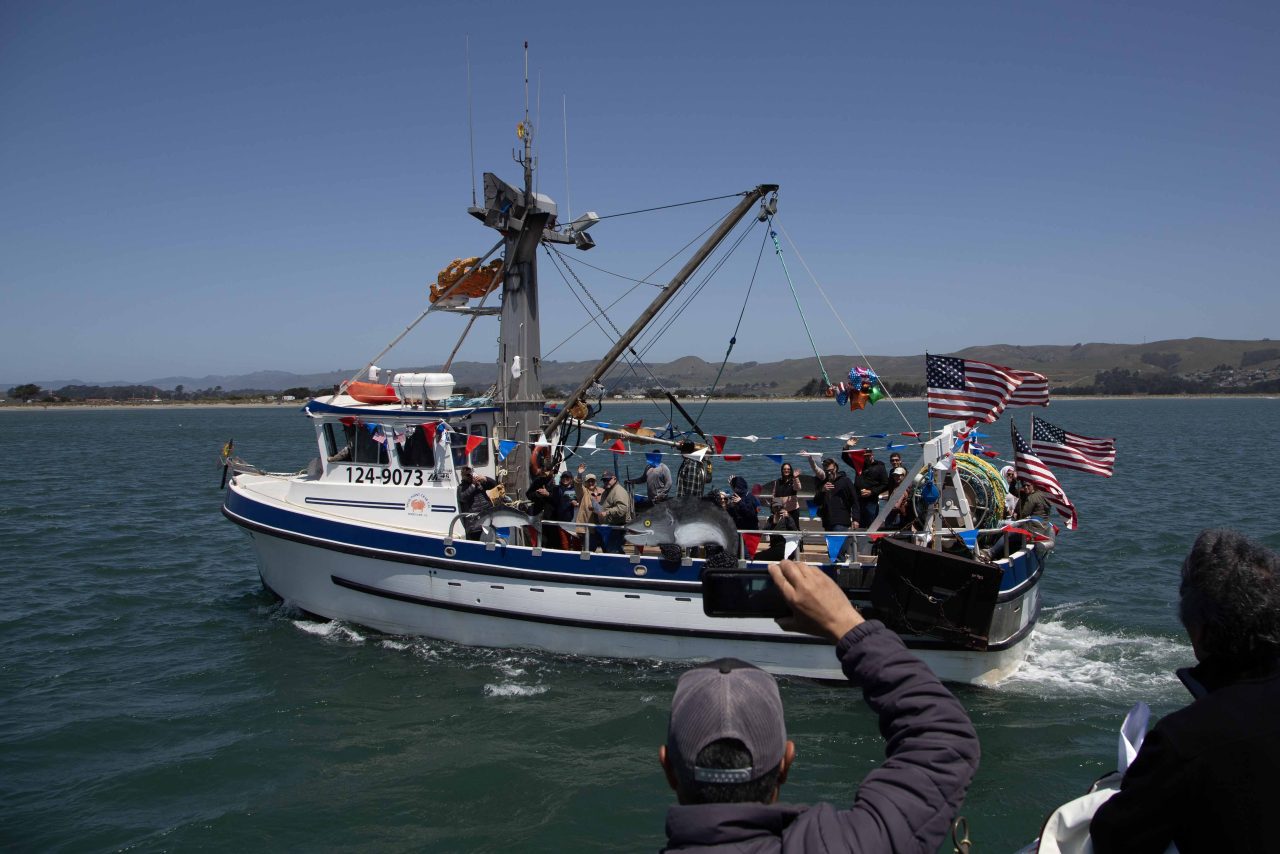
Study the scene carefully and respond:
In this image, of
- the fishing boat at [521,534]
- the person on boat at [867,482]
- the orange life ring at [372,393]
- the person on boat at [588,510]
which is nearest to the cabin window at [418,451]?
the fishing boat at [521,534]

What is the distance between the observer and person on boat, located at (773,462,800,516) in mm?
11008

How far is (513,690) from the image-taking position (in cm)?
994

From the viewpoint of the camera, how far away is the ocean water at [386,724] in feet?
23.4

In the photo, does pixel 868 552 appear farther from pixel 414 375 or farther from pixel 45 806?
pixel 45 806

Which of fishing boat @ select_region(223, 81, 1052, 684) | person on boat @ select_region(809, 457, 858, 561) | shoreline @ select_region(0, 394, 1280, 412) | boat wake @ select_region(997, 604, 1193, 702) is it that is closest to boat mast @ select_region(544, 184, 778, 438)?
fishing boat @ select_region(223, 81, 1052, 684)

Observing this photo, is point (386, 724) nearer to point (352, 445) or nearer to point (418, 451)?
point (418, 451)

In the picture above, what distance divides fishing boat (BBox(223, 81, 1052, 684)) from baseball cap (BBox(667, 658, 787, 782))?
6.47 metres

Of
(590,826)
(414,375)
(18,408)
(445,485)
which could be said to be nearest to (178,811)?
(590,826)

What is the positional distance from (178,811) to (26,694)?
4246 mm

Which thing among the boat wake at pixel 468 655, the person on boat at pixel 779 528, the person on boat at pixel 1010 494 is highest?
the person on boat at pixel 1010 494

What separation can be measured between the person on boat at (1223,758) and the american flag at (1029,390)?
312 inches

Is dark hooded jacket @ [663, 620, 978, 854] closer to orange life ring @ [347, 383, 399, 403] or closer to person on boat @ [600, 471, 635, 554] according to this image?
person on boat @ [600, 471, 635, 554]

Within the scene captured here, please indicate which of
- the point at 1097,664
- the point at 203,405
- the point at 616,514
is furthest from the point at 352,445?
the point at 203,405

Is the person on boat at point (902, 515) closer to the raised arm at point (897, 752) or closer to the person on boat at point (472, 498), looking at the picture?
the person on boat at point (472, 498)
